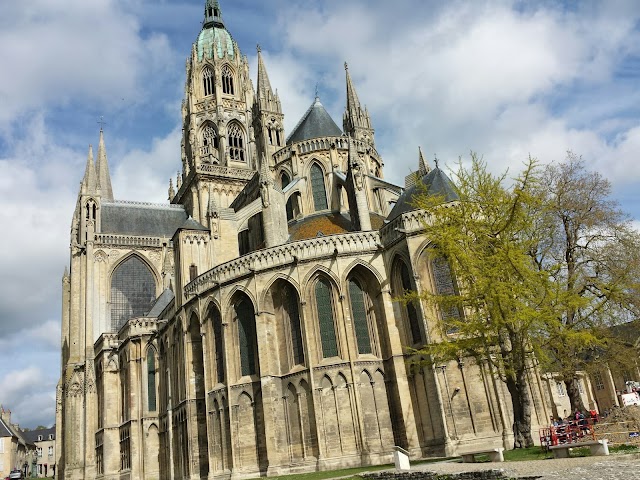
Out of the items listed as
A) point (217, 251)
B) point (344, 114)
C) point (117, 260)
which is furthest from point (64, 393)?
point (344, 114)

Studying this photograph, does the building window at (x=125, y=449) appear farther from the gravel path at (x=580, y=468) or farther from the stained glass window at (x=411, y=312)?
the gravel path at (x=580, y=468)

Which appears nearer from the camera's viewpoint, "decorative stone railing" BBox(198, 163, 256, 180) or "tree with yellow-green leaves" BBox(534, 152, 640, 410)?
"tree with yellow-green leaves" BBox(534, 152, 640, 410)

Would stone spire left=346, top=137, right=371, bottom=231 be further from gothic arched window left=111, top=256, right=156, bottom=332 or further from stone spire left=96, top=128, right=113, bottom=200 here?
stone spire left=96, top=128, right=113, bottom=200

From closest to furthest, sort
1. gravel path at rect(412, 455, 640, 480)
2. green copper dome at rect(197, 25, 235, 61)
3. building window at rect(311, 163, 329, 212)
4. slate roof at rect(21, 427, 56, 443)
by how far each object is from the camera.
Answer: gravel path at rect(412, 455, 640, 480)
building window at rect(311, 163, 329, 212)
green copper dome at rect(197, 25, 235, 61)
slate roof at rect(21, 427, 56, 443)

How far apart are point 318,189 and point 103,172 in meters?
30.6

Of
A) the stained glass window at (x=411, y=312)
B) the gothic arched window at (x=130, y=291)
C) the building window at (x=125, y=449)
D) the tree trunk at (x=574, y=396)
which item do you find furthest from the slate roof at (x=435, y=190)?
the gothic arched window at (x=130, y=291)

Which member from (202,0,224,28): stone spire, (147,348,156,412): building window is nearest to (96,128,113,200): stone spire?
(202,0,224,28): stone spire

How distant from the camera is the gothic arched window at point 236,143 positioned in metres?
54.2

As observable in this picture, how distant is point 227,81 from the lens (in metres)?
58.1

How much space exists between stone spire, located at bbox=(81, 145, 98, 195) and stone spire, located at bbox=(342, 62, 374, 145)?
74.2 ft

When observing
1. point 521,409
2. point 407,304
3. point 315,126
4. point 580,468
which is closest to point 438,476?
point 580,468

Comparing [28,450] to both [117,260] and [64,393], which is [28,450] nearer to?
[64,393]

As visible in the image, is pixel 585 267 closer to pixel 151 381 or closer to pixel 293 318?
pixel 293 318

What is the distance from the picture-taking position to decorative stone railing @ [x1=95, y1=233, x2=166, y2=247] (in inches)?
1800
